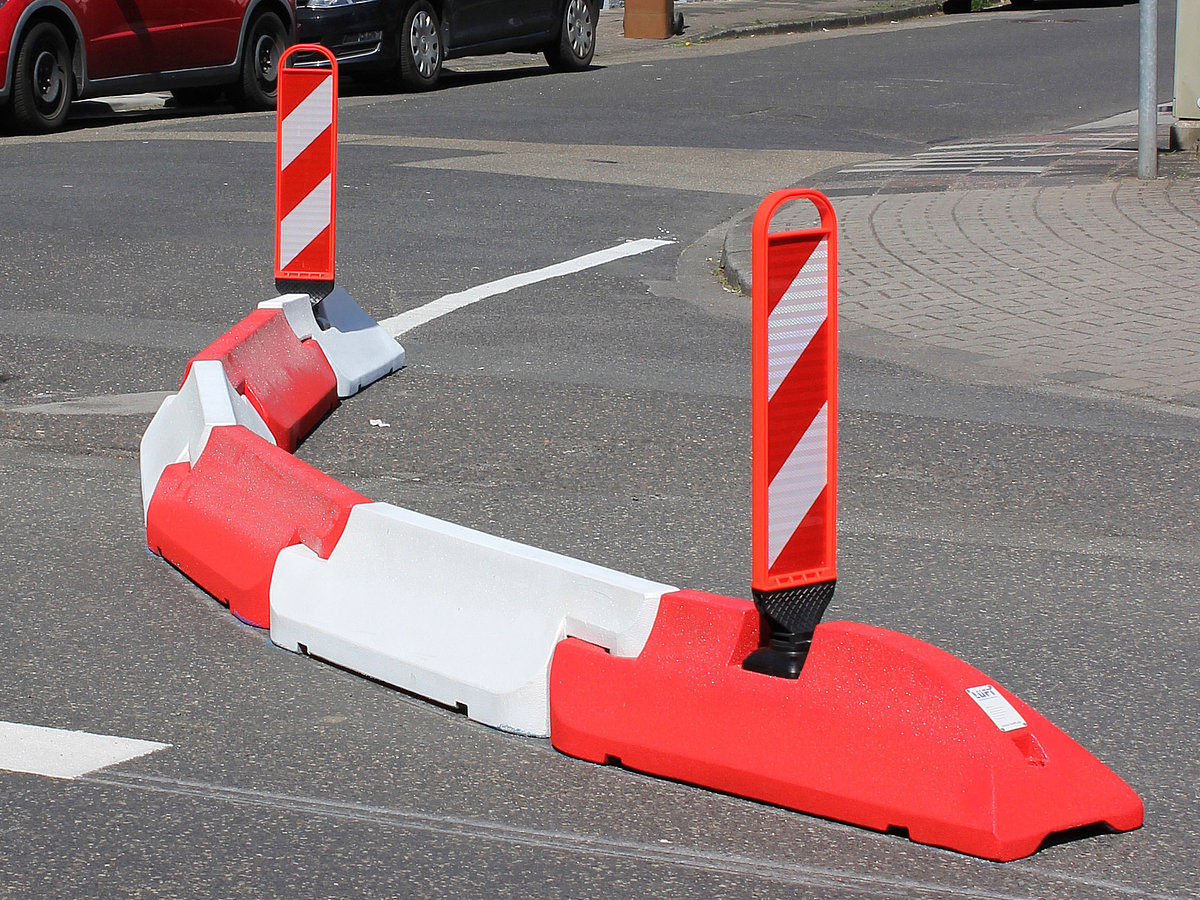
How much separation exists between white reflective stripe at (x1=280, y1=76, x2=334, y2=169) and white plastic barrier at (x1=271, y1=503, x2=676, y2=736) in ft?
9.60

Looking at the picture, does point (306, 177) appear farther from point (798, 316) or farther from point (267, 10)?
point (267, 10)

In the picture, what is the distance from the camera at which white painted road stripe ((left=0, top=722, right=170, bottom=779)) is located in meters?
3.49

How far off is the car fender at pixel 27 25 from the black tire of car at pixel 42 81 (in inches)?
2.2

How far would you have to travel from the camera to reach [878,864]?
3.15 m

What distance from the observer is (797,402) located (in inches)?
129

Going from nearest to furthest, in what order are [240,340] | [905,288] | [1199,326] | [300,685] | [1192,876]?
[1192,876] < [300,685] < [240,340] < [1199,326] < [905,288]

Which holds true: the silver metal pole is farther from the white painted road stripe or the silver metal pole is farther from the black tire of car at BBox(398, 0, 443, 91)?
the white painted road stripe

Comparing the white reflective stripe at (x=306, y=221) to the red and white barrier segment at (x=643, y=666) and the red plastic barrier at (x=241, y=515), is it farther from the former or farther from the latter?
the red and white barrier segment at (x=643, y=666)

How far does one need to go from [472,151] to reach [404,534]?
9.72 metres

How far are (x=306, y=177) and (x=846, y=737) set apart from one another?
14.0 ft

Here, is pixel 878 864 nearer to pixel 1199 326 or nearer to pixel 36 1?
pixel 1199 326

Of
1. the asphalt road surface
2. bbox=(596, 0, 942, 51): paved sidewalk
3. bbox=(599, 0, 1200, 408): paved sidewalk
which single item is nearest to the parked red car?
the asphalt road surface

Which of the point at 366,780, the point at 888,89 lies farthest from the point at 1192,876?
the point at 888,89

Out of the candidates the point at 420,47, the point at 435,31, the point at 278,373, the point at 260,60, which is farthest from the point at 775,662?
the point at 435,31
